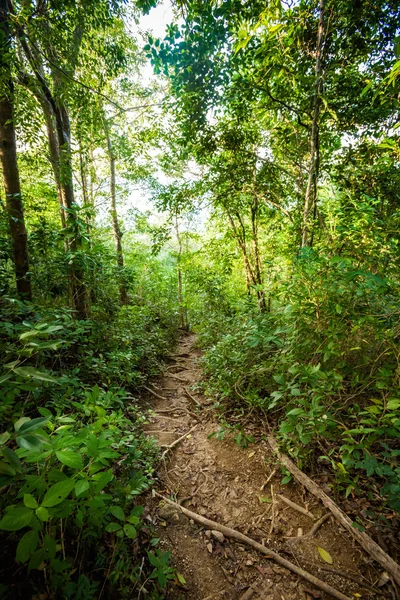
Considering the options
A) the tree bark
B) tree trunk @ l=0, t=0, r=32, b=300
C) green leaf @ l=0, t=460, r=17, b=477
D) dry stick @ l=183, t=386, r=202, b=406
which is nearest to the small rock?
green leaf @ l=0, t=460, r=17, b=477

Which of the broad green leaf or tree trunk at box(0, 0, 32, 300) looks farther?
tree trunk at box(0, 0, 32, 300)

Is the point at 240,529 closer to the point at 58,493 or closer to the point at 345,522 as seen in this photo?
the point at 345,522

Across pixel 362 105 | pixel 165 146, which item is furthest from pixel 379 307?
pixel 165 146

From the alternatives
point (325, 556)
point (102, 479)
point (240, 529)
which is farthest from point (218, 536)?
point (102, 479)

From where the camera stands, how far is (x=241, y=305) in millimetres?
6137

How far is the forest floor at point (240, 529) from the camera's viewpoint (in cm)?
199

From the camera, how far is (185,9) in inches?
144

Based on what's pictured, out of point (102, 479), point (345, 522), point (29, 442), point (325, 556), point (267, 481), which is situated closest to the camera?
point (29, 442)

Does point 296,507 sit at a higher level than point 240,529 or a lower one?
higher

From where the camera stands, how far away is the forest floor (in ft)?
6.53

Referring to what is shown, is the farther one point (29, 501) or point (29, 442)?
point (29, 501)

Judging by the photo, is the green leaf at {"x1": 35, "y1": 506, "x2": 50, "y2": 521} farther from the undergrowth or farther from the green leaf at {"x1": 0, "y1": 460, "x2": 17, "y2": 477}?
the green leaf at {"x1": 0, "y1": 460, "x2": 17, "y2": 477}

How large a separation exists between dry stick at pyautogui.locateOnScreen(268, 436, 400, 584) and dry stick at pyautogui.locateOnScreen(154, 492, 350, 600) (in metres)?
0.41

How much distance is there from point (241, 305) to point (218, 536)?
4.46 meters
